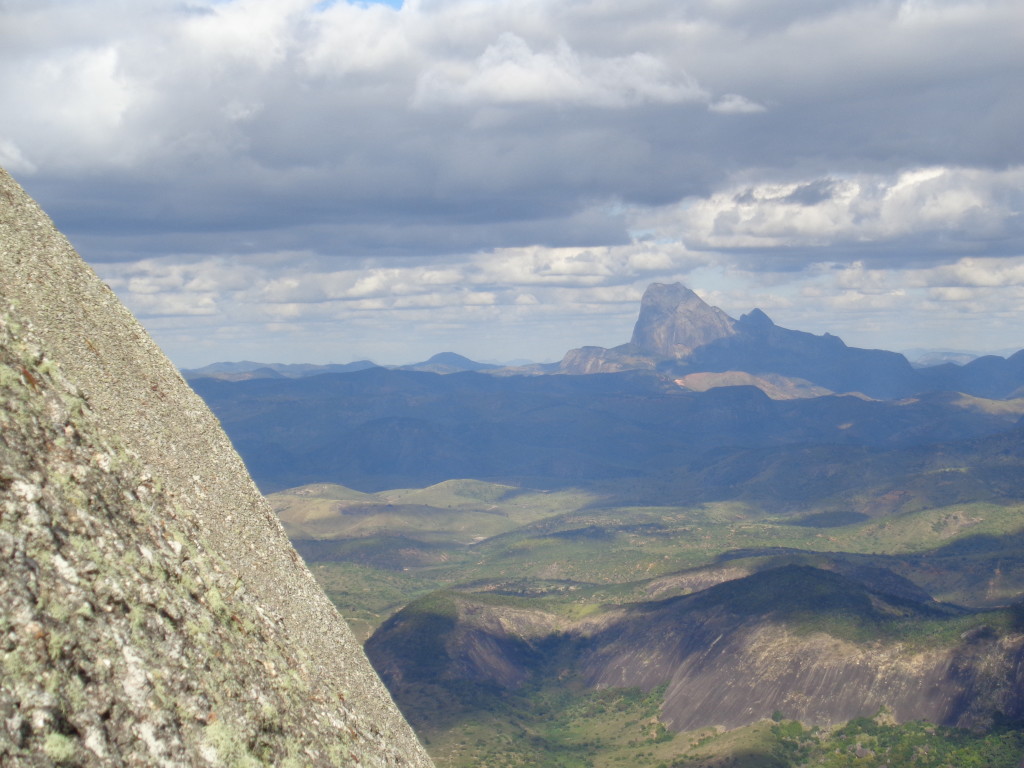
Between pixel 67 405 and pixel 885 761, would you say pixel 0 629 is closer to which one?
pixel 67 405

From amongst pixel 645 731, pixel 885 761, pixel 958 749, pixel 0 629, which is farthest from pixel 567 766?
pixel 0 629

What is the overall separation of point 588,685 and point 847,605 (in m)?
55.8

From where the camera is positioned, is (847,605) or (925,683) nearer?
(925,683)

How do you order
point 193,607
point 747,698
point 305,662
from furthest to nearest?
point 747,698 < point 305,662 < point 193,607

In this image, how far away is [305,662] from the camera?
2041cm

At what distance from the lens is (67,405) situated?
629 inches

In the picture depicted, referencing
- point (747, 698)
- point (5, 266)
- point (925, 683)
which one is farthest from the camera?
point (747, 698)

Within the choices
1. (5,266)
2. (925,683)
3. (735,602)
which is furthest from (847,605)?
(5,266)

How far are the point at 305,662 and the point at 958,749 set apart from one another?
4947 inches

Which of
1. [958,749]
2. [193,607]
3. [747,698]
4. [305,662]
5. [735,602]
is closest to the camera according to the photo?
[193,607]

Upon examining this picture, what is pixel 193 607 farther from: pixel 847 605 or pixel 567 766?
pixel 847 605

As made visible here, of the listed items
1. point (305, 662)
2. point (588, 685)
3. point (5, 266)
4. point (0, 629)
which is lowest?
point (588, 685)

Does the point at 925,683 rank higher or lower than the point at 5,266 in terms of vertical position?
lower

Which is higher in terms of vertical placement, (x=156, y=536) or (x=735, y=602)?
(x=156, y=536)
